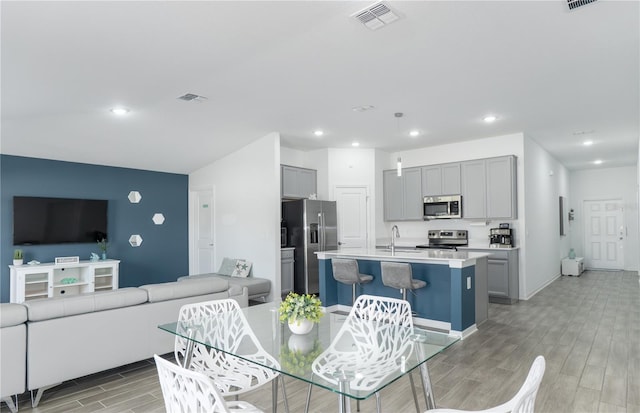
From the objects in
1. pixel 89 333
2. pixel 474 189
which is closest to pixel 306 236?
pixel 474 189

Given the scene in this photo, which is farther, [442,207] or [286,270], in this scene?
[442,207]

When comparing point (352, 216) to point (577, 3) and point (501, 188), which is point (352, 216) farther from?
point (577, 3)

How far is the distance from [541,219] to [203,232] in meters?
6.55

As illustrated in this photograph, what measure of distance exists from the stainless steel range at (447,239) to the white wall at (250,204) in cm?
281

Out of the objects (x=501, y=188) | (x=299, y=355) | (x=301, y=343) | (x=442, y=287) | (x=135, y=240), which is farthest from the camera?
(x=135, y=240)

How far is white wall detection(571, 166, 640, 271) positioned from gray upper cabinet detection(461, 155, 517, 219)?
5559 millimetres

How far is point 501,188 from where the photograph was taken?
21.4ft

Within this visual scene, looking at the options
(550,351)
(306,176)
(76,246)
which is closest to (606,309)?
(550,351)

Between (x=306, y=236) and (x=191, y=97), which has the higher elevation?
(x=191, y=97)

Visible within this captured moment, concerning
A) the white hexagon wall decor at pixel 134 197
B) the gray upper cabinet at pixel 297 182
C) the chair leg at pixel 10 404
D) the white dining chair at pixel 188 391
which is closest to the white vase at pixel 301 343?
the white dining chair at pixel 188 391

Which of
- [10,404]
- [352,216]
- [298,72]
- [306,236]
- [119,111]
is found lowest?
[10,404]

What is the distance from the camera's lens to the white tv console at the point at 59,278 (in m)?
5.57

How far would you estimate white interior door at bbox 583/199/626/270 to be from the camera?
10039mm

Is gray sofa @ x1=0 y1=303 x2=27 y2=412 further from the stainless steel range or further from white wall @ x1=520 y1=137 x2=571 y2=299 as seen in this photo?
white wall @ x1=520 y1=137 x2=571 y2=299
